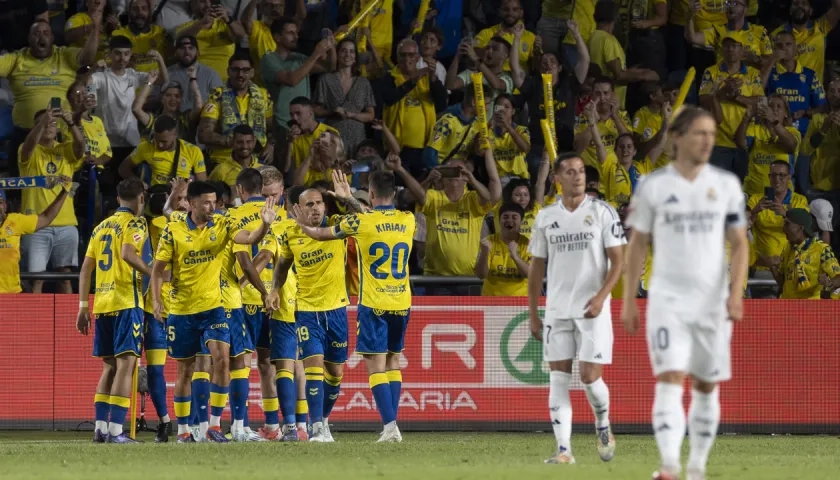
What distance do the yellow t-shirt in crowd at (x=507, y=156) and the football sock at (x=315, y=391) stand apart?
5946 mm

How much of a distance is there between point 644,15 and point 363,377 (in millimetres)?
8151

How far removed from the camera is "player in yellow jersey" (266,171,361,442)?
531 inches

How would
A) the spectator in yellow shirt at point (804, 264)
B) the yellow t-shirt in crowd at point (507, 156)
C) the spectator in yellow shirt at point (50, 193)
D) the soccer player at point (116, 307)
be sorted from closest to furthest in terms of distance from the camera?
the soccer player at point (116, 307), the spectator in yellow shirt at point (804, 264), the spectator in yellow shirt at point (50, 193), the yellow t-shirt in crowd at point (507, 156)

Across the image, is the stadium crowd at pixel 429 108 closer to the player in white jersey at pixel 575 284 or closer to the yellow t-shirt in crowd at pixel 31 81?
the yellow t-shirt in crowd at pixel 31 81

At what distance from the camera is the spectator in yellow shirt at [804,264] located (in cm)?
1683

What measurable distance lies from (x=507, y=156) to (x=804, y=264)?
13.9 feet

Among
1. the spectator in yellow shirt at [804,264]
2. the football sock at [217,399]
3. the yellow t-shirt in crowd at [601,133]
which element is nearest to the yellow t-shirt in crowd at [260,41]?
the yellow t-shirt in crowd at [601,133]

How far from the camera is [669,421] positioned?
7969 millimetres

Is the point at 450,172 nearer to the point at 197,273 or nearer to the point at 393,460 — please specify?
the point at 197,273

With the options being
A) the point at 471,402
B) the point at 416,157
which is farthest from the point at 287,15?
the point at 471,402

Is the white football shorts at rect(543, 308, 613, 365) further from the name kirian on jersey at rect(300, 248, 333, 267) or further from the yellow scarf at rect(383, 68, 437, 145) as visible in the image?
the yellow scarf at rect(383, 68, 437, 145)

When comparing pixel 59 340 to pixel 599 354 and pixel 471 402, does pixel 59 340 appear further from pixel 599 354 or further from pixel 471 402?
pixel 599 354

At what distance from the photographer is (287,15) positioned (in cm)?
2030

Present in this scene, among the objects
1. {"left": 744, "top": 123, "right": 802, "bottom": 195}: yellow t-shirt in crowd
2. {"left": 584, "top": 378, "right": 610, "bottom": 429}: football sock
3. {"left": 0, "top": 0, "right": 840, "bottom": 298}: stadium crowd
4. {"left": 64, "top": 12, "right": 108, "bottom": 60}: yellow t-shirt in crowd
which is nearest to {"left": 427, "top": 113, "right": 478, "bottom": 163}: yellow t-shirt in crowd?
{"left": 0, "top": 0, "right": 840, "bottom": 298}: stadium crowd
